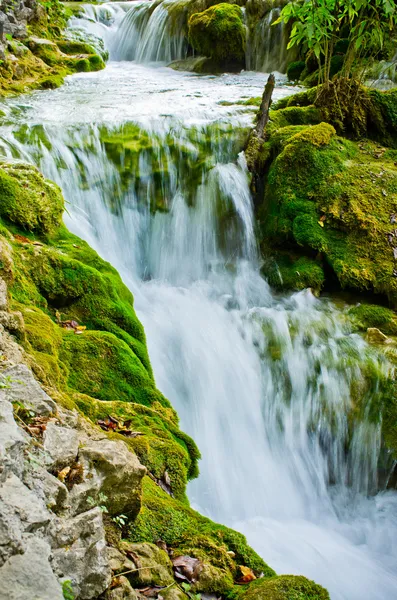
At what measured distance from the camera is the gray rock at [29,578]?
1.32m

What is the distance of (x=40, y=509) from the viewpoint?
1572 mm

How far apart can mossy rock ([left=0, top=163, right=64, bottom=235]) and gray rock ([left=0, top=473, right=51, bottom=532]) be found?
369 centimetres

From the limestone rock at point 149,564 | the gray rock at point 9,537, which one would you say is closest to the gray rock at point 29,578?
the gray rock at point 9,537

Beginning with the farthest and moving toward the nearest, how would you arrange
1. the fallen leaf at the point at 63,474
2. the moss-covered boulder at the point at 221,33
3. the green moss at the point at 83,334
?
1. the moss-covered boulder at the point at 221,33
2. the green moss at the point at 83,334
3. the fallen leaf at the point at 63,474

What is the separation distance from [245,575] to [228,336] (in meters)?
3.72

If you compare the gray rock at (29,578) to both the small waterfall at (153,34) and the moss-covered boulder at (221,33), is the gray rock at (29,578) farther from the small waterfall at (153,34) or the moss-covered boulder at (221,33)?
the small waterfall at (153,34)

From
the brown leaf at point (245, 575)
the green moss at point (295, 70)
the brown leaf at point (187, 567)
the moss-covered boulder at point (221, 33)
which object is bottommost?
the brown leaf at point (245, 575)

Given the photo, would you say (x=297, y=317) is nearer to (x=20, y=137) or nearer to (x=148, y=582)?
(x=148, y=582)

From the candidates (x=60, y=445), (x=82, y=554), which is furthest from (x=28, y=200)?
(x=82, y=554)

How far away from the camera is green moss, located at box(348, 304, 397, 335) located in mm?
6070

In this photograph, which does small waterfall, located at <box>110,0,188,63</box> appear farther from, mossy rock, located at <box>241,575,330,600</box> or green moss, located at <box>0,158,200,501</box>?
mossy rock, located at <box>241,575,330,600</box>

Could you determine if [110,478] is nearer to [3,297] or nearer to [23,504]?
[23,504]

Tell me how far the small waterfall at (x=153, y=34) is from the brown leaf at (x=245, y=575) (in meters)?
18.2

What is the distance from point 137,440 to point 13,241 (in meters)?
2.44
